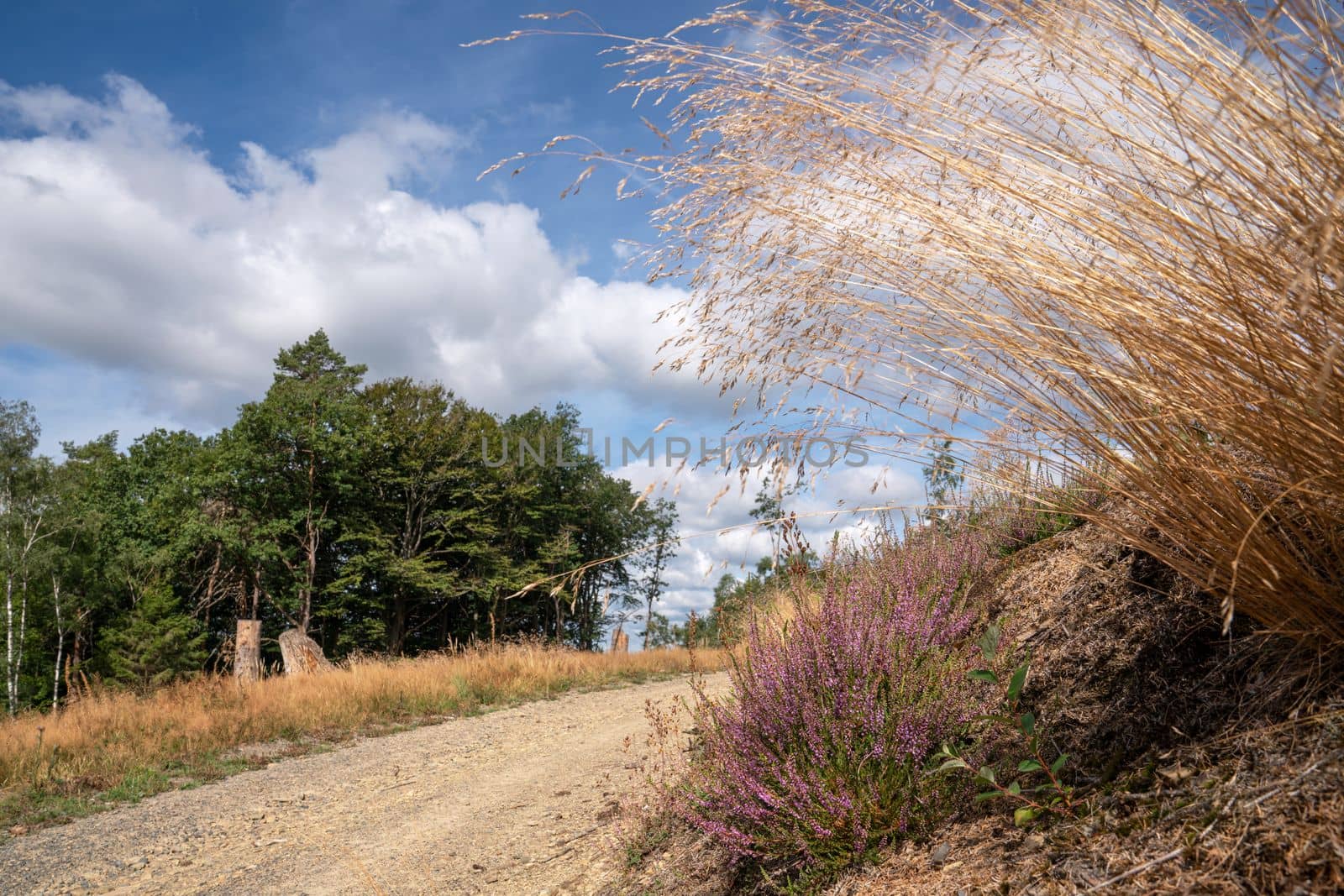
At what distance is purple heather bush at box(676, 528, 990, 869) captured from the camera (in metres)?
2.44

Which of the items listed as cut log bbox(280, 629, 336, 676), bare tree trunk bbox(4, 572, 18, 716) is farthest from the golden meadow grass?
bare tree trunk bbox(4, 572, 18, 716)

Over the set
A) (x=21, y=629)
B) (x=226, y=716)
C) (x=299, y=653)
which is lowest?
(x=226, y=716)

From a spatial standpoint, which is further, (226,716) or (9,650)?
(9,650)

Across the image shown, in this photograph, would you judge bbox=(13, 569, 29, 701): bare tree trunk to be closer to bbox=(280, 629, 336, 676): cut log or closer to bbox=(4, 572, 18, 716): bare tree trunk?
bbox=(4, 572, 18, 716): bare tree trunk

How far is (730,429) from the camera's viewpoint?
2.49 m

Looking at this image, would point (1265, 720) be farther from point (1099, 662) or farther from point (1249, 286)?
point (1249, 286)

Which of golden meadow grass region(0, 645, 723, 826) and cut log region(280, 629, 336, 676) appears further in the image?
cut log region(280, 629, 336, 676)

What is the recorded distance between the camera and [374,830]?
4957mm

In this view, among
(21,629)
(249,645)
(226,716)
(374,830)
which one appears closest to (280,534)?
(21,629)

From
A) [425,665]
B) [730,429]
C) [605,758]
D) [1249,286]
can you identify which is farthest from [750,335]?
[425,665]

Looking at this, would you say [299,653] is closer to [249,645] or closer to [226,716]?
[249,645]

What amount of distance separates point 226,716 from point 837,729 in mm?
8167

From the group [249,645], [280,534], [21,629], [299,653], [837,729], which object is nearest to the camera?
[837,729]

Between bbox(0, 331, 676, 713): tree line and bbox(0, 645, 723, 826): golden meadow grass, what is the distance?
11924 mm
